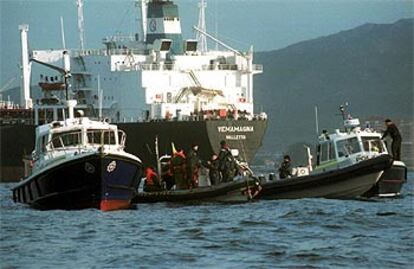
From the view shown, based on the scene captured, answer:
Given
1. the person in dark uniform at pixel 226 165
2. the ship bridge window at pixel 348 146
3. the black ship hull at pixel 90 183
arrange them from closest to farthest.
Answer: the black ship hull at pixel 90 183 < the person in dark uniform at pixel 226 165 < the ship bridge window at pixel 348 146

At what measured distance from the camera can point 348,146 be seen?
3747 centimetres

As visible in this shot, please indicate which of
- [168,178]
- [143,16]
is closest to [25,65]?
[143,16]

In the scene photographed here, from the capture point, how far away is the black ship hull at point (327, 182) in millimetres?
35281

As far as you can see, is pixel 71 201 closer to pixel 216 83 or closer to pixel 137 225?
pixel 137 225

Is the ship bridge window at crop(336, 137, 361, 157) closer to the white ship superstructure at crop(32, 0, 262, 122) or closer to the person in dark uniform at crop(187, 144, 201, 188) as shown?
the person in dark uniform at crop(187, 144, 201, 188)

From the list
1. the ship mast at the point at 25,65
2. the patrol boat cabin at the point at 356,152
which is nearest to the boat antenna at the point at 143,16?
the ship mast at the point at 25,65

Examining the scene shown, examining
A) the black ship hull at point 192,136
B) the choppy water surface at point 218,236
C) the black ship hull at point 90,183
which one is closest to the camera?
the choppy water surface at point 218,236

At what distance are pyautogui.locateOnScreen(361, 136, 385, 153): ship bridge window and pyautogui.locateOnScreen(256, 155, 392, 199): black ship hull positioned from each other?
1709mm

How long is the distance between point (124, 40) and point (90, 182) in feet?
145

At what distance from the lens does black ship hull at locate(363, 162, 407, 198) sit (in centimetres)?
3762

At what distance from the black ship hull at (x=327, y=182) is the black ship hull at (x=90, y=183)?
3797 mm

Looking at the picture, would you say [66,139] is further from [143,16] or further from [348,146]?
[143,16]

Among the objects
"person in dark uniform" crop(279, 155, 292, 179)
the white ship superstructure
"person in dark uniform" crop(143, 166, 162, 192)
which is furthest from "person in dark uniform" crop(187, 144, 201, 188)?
the white ship superstructure

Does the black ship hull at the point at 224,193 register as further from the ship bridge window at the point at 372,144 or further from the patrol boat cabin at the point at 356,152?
the ship bridge window at the point at 372,144
